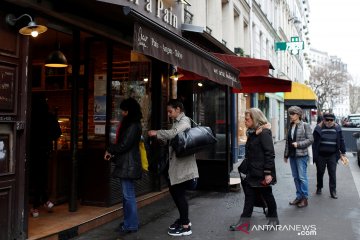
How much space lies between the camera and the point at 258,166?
19.0 ft

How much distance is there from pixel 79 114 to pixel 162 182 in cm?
253

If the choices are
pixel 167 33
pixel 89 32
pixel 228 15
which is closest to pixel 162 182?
pixel 89 32

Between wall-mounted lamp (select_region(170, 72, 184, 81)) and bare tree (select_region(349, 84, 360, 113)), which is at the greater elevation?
bare tree (select_region(349, 84, 360, 113))

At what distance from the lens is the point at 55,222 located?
235 inches

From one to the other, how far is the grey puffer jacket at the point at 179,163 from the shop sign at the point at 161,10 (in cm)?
207

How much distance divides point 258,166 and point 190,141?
104 cm

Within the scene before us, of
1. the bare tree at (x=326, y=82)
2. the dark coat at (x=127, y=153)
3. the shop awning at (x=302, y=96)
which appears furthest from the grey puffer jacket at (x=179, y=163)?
the bare tree at (x=326, y=82)

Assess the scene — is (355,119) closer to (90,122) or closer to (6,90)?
(90,122)

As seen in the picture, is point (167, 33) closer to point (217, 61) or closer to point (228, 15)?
point (217, 61)

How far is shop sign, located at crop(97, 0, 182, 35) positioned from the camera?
690cm

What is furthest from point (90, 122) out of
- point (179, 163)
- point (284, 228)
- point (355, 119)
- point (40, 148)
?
point (355, 119)

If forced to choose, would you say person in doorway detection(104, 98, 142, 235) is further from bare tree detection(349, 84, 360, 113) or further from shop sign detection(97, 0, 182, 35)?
bare tree detection(349, 84, 360, 113)

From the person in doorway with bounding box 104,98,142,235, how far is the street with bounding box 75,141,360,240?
0.97ft

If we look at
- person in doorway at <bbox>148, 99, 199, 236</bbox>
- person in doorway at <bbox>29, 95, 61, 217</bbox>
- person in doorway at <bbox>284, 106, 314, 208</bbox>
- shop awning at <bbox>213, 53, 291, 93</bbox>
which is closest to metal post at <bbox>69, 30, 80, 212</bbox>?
person in doorway at <bbox>29, 95, 61, 217</bbox>
